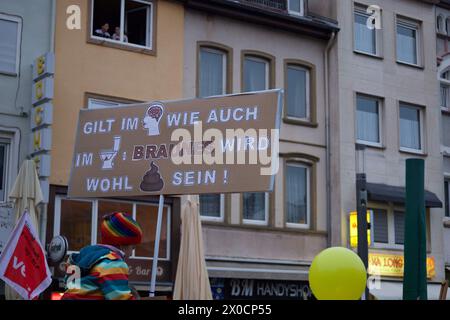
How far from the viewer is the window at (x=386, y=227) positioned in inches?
961

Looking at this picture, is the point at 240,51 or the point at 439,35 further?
the point at 439,35

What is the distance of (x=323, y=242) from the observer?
75.9 feet

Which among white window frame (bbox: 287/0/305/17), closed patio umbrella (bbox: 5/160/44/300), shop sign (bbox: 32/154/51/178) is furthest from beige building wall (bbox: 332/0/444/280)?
closed patio umbrella (bbox: 5/160/44/300)

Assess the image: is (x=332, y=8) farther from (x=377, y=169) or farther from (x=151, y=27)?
(x=151, y=27)

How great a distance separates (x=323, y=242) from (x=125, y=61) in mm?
7434

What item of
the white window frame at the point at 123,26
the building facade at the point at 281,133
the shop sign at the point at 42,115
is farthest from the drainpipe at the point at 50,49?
the building facade at the point at 281,133

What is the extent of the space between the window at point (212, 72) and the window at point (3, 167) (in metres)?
5.32

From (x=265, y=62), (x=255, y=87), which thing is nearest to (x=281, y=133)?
(x=255, y=87)

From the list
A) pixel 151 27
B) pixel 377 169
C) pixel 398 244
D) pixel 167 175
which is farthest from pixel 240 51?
pixel 167 175

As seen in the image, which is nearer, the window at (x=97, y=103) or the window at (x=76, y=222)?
the window at (x=76, y=222)

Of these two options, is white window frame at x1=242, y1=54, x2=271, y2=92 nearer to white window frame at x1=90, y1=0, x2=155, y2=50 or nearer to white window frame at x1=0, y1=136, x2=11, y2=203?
white window frame at x1=90, y1=0, x2=155, y2=50

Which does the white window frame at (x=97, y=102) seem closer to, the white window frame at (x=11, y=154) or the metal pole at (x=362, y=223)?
the white window frame at (x=11, y=154)

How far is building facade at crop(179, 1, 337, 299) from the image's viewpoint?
69.7 feet

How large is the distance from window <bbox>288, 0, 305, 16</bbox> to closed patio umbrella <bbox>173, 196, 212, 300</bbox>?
803 centimetres
